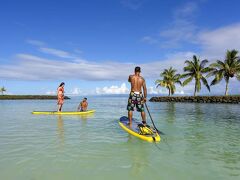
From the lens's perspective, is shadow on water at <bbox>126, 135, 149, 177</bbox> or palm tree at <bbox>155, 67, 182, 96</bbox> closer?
shadow on water at <bbox>126, 135, 149, 177</bbox>

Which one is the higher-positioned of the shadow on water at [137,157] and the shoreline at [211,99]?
the shoreline at [211,99]

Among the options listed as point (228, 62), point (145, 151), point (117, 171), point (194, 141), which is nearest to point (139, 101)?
point (194, 141)

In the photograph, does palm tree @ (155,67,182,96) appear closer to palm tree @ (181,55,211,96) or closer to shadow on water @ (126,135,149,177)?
palm tree @ (181,55,211,96)

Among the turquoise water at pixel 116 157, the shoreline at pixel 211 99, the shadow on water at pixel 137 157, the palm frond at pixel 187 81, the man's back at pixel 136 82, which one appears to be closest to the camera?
the turquoise water at pixel 116 157

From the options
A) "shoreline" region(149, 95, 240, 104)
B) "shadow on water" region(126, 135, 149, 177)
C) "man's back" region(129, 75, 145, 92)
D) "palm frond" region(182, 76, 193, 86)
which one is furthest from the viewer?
"palm frond" region(182, 76, 193, 86)

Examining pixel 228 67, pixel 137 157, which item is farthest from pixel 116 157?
pixel 228 67

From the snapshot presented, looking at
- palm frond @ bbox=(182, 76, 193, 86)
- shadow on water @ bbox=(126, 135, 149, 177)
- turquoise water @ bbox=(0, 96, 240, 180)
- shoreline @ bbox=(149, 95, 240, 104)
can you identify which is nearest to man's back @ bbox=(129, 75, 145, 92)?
turquoise water @ bbox=(0, 96, 240, 180)

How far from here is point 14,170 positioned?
599 centimetres

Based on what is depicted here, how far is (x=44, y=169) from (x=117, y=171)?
1.79m

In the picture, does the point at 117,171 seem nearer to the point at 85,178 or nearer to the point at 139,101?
the point at 85,178

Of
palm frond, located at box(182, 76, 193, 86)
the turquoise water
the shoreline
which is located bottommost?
the turquoise water

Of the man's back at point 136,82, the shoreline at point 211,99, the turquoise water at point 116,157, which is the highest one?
the man's back at point 136,82

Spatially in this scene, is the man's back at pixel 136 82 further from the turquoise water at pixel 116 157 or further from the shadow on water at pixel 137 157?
the shadow on water at pixel 137 157

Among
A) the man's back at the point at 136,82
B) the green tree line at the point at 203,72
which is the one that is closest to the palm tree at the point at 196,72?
the green tree line at the point at 203,72
